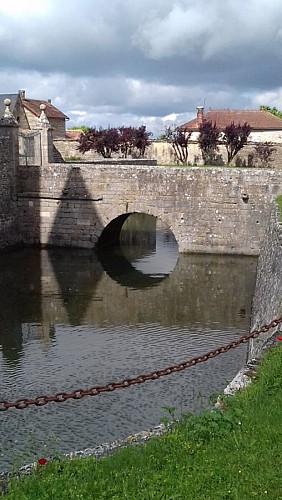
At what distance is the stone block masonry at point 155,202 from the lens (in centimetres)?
1802

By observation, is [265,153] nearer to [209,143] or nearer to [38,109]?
[209,143]

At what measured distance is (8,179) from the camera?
19922 millimetres

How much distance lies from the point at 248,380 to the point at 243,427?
942 millimetres

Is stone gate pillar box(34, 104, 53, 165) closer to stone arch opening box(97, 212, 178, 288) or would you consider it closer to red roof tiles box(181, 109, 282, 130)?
stone arch opening box(97, 212, 178, 288)

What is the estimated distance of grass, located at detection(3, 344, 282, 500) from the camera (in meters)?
3.52

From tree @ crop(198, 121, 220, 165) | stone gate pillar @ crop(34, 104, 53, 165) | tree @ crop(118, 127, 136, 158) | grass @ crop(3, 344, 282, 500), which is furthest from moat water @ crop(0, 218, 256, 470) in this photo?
tree @ crop(118, 127, 136, 158)

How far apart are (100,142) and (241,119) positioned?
13.4m

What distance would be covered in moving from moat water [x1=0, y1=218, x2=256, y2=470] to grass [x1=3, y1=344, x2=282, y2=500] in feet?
2.09

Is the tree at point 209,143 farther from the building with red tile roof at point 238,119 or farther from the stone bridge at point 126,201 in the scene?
the stone bridge at point 126,201

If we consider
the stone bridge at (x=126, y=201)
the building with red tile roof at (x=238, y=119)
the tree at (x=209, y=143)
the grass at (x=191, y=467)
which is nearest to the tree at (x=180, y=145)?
the tree at (x=209, y=143)

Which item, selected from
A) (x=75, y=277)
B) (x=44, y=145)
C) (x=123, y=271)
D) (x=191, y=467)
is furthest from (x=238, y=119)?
(x=191, y=467)

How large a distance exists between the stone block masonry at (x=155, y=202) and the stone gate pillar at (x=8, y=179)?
1.08 feet

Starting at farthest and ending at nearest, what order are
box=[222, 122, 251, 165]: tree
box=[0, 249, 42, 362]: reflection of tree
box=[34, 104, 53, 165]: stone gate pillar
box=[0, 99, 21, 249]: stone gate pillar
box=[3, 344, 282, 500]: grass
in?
1. box=[222, 122, 251, 165]: tree
2. box=[34, 104, 53, 165]: stone gate pillar
3. box=[0, 99, 21, 249]: stone gate pillar
4. box=[0, 249, 42, 362]: reflection of tree
5. box=[3, 344, 282, 500]: grass

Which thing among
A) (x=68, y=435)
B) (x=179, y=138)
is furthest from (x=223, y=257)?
(x=179, y=138)
